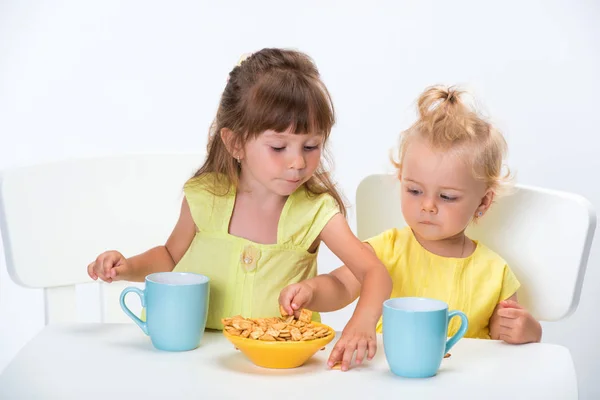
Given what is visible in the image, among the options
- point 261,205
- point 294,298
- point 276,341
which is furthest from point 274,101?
point 276,341

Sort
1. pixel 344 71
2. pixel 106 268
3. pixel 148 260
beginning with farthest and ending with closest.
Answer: pixel 344 71, pixel 148 260, pixel 106 268

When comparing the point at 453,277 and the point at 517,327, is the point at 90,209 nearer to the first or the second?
the point at 453,277

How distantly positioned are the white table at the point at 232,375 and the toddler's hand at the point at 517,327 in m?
0.03

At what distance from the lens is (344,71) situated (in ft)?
7.71


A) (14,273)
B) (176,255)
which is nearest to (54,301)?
(14,273)

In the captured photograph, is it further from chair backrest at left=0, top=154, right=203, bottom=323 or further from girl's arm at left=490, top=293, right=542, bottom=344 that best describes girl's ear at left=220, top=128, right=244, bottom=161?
girl's arm at left=490, top=293, right=542, bottom=344

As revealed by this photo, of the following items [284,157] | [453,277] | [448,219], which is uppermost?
[284,157]

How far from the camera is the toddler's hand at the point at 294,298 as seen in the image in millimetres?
1236

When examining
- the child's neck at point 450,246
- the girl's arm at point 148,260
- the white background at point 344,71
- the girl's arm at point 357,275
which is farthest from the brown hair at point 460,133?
the white background at point 344,71

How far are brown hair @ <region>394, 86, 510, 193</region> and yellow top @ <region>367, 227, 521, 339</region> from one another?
0.13 metres

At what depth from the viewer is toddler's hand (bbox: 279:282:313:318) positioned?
1236 millimetres

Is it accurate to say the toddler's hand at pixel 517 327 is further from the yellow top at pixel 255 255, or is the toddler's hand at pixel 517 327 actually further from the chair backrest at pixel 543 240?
the yellow top at pixel 255 255

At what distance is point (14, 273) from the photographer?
1.67m

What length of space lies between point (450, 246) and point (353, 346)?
20.3 inches
